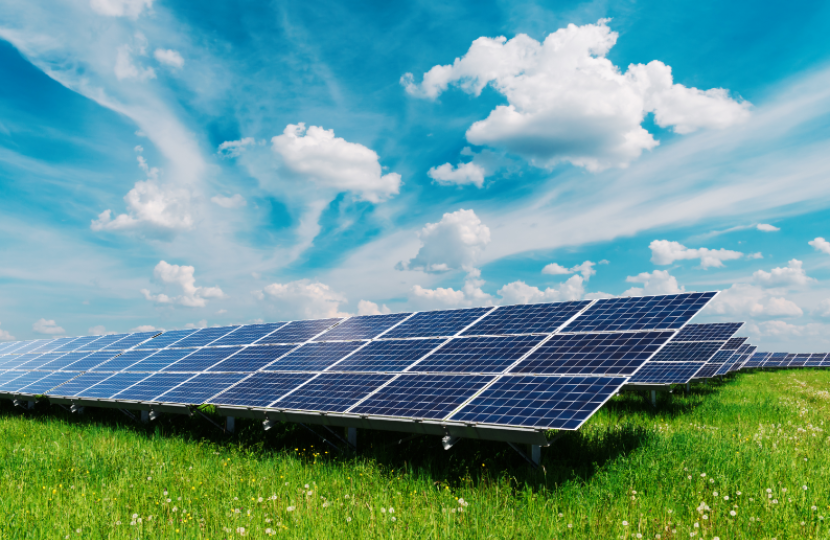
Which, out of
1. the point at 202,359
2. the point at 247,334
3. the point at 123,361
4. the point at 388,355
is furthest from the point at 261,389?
the point at 123,361

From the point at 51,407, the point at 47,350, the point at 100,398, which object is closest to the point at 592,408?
the point at 100,398

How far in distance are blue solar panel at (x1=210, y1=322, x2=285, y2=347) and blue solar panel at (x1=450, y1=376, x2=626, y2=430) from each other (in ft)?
42.8

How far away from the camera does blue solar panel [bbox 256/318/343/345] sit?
19.6m

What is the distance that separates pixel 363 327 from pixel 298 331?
337 cm

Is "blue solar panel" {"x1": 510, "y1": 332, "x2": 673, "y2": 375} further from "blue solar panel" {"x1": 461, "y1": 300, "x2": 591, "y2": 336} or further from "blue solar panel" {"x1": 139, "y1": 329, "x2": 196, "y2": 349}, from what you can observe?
"blue solar panel" {"x1": 139, "y1": 329, "x2": 196, "y2": 349}

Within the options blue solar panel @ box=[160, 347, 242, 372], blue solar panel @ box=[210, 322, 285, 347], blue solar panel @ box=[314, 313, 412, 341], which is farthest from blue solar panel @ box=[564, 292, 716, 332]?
blue solar panel @ box=[210, 322, 285, 347]

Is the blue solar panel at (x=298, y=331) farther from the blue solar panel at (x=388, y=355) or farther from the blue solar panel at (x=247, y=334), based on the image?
the blue solar panel at (x=388, y=355)

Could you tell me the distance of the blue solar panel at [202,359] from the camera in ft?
59.8

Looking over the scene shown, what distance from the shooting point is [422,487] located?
9.33 metres

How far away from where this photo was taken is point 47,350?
30719 millimetres

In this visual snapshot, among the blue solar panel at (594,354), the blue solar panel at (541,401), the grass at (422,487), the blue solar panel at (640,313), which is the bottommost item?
the grass at (422,487)

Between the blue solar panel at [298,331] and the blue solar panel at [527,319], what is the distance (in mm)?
7102

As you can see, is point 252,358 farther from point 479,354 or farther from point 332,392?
point 479,354

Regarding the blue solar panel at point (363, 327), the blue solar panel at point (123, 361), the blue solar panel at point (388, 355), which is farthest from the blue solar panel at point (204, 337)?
the blue solar panel at point (388, 355)
